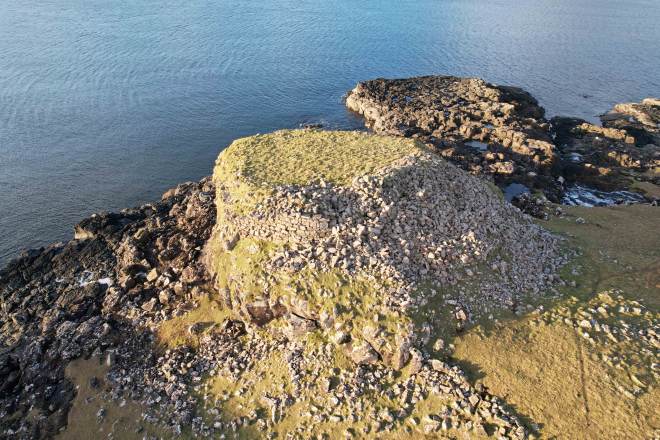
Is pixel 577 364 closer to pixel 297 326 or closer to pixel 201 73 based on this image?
pixel 297 326

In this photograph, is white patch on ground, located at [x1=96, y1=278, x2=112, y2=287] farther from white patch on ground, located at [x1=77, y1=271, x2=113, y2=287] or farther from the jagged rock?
the jagged rock

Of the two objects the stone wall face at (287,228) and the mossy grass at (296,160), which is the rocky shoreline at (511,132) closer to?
the mossy grass at (296,160)

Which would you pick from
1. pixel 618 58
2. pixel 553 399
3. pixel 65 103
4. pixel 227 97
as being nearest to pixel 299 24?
pixel 227 97

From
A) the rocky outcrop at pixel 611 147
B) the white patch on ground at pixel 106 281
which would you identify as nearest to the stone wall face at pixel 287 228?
the white patch on ground at pixel 106 281

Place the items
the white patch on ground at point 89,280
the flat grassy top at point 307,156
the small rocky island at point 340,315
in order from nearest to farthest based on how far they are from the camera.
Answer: the small rocky island at point 340,315, the flat grassy top at point 307,156, the white patch on ground at point 89,280

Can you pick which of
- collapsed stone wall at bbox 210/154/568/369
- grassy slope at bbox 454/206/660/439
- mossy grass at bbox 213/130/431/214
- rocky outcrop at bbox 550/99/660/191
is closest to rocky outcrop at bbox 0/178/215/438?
collapsed stone wall at bbox 210/154/568/369

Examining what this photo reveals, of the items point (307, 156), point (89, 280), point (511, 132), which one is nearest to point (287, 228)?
point (307, 156)

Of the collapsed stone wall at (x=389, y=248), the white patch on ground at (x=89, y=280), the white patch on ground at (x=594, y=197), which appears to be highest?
the collapsed stone wall at (x=389, y=248)

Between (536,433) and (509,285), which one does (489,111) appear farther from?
(536,433)
